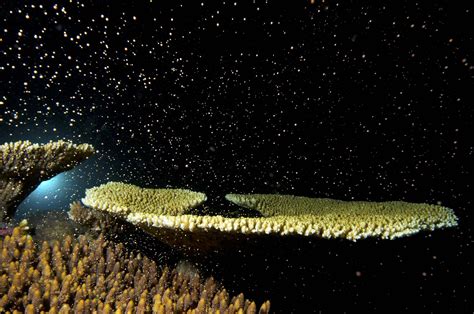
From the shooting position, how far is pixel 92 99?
20.8m

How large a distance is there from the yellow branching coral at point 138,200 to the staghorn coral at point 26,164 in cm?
67

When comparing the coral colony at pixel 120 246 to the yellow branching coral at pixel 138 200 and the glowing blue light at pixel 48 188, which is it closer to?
the yellow branching coral at pixel 138 200

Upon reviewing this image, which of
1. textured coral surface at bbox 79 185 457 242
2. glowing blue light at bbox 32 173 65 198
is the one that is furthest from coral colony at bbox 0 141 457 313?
glowing blue light at bbox 32 173 65 198

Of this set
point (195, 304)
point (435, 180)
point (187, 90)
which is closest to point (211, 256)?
point (195, 304)

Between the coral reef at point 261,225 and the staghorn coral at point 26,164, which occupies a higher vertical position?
the staghorn coral at point 26,164

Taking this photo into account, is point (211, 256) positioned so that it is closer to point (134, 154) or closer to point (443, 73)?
point (443, 73)

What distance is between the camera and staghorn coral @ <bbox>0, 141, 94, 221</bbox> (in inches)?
135

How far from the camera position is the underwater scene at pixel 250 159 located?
7.98ft

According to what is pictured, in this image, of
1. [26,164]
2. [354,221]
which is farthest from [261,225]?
[26,164]

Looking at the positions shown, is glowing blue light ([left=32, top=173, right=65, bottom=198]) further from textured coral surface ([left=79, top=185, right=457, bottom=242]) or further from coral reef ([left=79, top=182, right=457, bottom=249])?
coral reef ([left=79, top=182, right=457, bottom=249])

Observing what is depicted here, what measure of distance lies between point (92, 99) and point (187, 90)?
35.7ft

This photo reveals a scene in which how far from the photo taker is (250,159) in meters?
12.5

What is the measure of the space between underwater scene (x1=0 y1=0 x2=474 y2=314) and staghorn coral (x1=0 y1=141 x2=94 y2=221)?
0.02 meters

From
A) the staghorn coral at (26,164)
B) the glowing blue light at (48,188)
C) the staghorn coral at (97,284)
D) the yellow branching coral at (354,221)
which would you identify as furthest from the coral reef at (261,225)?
the glowing blue light at (48,188)
